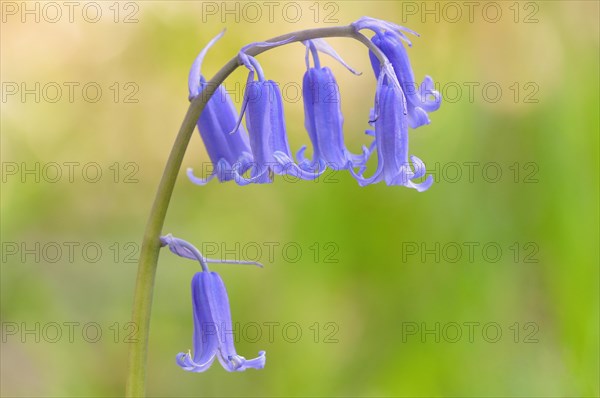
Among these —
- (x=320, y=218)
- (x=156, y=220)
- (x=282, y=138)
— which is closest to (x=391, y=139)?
(x=282, y=138)

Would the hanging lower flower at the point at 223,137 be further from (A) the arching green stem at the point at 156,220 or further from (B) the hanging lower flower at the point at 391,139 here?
(B) the hanging lower flower at the point at 391,139

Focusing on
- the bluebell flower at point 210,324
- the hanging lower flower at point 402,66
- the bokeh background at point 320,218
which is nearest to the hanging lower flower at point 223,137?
the bluebell flower at point 210,324

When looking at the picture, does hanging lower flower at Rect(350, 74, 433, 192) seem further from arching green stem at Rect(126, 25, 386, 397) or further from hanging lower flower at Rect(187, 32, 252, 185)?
hanging lower flower at Rect(187, 32, 252, 185)

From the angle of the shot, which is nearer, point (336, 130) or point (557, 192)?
point (336, 130)

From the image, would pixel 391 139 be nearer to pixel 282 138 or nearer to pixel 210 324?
pixel 282 138

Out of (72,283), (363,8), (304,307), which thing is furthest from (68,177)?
(363,8)

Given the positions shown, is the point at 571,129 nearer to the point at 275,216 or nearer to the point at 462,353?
the point at 462,353
